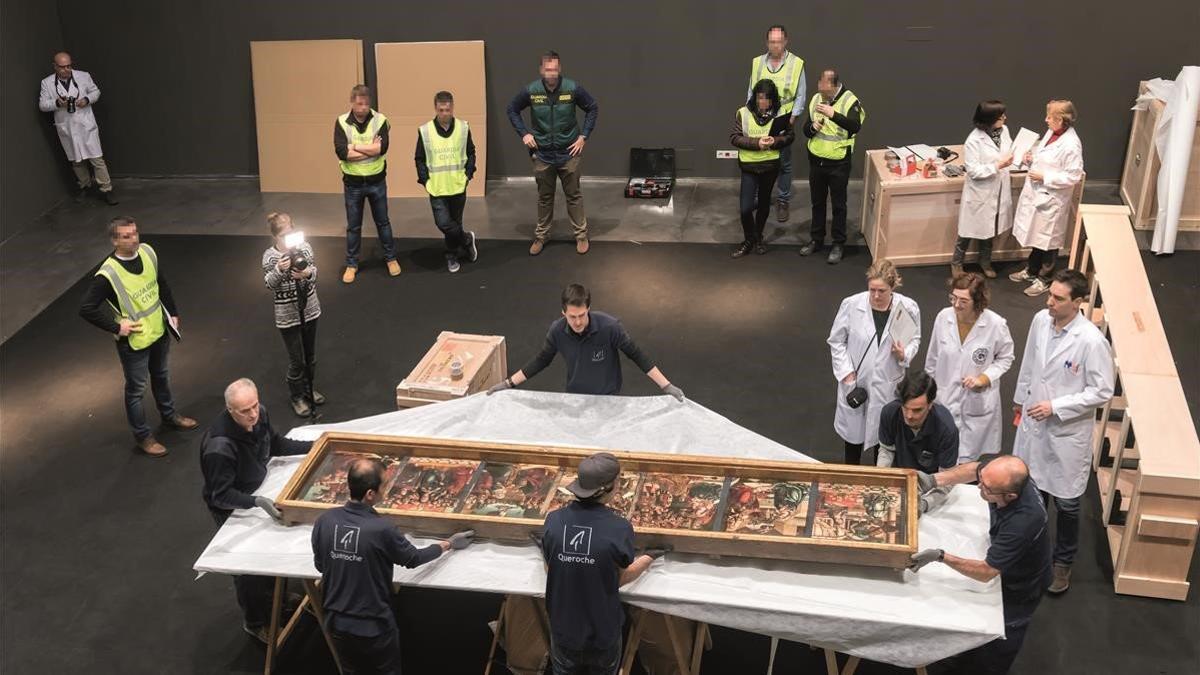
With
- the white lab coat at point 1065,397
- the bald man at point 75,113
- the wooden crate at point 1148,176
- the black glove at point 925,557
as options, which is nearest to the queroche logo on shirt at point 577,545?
the black glove at point 925,557

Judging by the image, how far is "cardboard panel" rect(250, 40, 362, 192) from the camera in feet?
37.3

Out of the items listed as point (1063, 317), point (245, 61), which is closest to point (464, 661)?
point (1063, 317)

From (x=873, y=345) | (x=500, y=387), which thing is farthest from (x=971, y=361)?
(x=500, y=387)

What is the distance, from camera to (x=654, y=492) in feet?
17.1

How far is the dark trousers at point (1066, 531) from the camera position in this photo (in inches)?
227

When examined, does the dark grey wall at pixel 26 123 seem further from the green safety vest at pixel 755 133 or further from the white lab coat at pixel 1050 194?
the white lab coat at pixel 1050 194

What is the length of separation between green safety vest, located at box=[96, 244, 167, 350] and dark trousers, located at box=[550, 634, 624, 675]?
3.67m

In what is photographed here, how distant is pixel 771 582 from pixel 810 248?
17.5ft

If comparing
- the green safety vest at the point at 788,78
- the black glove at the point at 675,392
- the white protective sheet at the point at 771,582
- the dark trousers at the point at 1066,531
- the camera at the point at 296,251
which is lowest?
the dark trousers at the point at 1066,531

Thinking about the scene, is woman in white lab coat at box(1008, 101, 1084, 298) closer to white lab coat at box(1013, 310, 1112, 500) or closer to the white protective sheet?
white lab coat at box(1013, 310, 1112, 500)

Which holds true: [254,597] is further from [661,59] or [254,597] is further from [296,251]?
[661,59]

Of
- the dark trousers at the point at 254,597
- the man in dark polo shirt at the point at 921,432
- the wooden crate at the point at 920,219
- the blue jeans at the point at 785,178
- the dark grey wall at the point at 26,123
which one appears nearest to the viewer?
the man in dark polo shirt at the point at 921,432

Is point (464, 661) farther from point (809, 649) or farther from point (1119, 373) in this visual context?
point (1119, 373)

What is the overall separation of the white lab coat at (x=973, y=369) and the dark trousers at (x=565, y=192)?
14.5 feet
